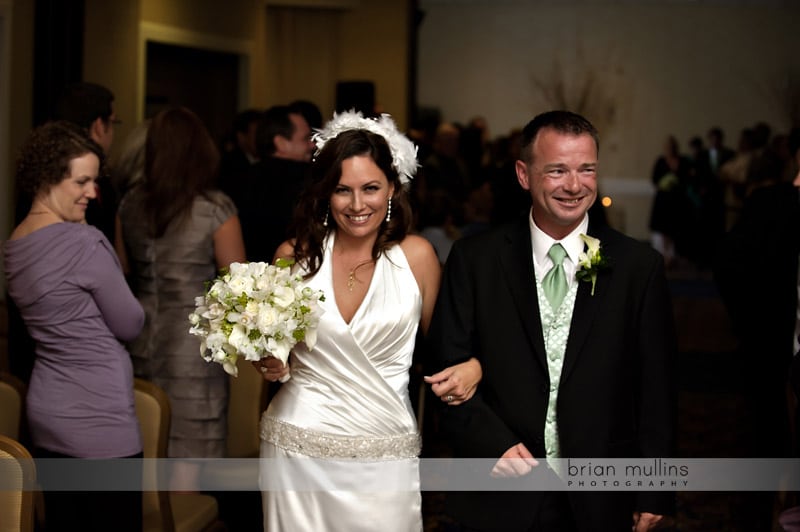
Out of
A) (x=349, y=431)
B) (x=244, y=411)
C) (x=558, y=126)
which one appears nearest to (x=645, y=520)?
(x=349, y=431)

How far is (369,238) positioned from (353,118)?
0.37 metres

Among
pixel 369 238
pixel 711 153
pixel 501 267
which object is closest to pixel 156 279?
pixel 369 238

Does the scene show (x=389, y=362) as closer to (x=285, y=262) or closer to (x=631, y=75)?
(x=285, y=262)

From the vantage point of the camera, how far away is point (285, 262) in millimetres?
3184

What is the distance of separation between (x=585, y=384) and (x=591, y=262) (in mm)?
320

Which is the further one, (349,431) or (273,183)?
(273,183)

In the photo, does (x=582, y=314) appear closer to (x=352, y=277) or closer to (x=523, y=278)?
(x=523, y=278)

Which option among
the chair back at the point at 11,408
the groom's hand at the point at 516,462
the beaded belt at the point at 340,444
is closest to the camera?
the groom's hand at the point at 516,462

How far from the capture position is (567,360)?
3064 mm

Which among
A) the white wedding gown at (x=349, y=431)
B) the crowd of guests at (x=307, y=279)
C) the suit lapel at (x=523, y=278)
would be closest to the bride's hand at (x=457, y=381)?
the crowd of guests at (x=307, y=279)

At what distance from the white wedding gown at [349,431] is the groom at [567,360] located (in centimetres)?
32

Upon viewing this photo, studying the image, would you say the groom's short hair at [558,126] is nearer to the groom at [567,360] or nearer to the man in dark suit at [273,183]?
the groom at [567,360]

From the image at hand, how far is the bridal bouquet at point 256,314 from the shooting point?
3.10 metres

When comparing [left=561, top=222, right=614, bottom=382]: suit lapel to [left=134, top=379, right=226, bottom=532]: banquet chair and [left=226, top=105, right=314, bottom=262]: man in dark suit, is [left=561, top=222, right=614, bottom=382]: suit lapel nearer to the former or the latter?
[left=134, top=379, right=226, bottom=532]: banquet chair
